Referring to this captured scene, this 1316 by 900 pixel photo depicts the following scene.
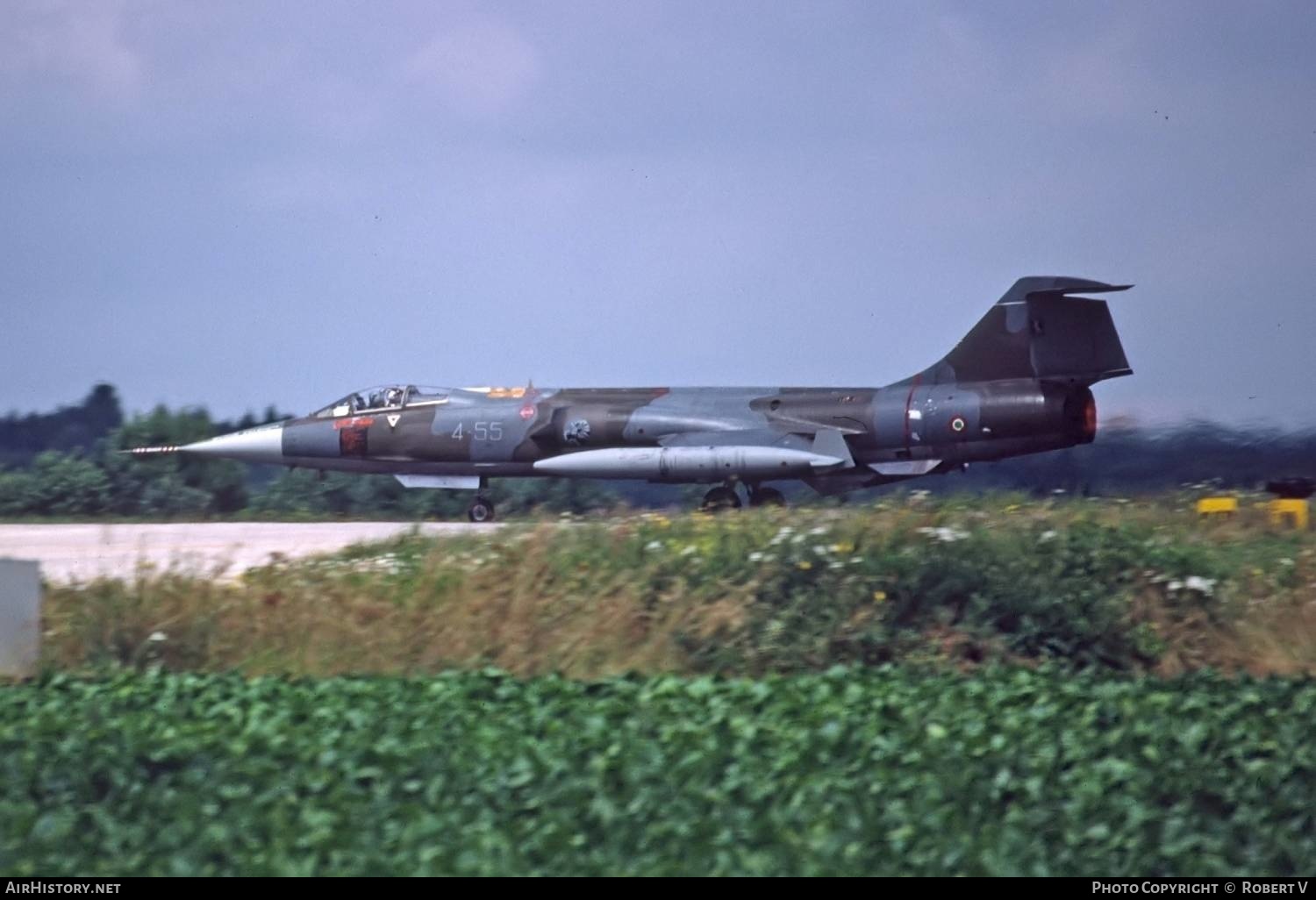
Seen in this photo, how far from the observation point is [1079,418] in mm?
19594

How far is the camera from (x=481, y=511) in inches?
869

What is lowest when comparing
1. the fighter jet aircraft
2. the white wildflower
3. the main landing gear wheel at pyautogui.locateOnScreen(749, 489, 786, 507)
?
the main landing gear wheel at pyautogui.locateOnScreen(749, 489, 786, 507)

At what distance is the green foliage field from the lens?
6.07 m

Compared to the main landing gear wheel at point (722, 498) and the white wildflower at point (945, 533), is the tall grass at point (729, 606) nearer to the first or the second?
the white wildflower at point (945, 533)

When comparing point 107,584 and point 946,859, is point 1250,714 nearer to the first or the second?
point 946,859

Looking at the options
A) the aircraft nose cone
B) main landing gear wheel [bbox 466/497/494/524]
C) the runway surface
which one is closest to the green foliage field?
the runway surface

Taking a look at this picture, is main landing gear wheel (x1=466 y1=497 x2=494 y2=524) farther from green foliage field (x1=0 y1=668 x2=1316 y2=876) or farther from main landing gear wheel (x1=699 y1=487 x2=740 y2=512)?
green foliage field (x1=0 y1=668 x2=1316 y2=876)

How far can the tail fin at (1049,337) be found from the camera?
64.1 feet

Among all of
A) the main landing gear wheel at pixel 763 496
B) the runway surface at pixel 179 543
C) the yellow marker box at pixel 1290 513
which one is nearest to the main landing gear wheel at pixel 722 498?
the main landing gear wheel at pixel 763 496

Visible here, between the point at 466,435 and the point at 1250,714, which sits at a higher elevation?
the point at 466,435

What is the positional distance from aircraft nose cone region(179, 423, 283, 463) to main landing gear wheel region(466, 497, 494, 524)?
313 cm

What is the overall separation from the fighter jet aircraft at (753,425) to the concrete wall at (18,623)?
37.7 ft
